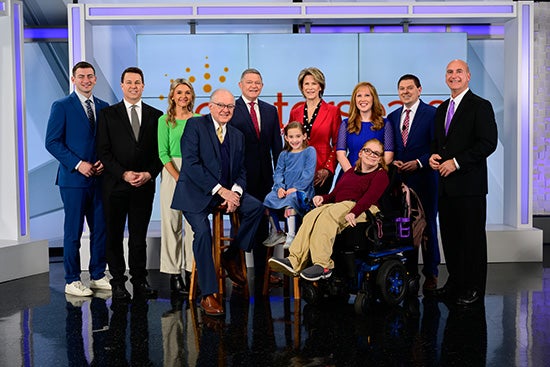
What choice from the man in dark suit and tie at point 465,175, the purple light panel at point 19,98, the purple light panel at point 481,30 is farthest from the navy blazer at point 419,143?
the purple light panel at point 19,98

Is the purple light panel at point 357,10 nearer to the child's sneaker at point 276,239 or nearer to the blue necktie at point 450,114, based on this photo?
the blue necktie at point 450,114

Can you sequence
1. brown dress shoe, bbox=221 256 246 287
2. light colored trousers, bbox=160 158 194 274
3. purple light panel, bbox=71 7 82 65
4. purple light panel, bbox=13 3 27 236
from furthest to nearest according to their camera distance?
purple light panel, bbox=71 7 82 65
purple light panel, bbox=13 3 27 236
light colored trousers, bbox=160 158 194 274
brown dress shoe, bbox=221 256 246 287

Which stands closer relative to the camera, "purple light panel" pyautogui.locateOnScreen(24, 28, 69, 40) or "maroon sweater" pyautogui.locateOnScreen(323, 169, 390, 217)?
"maroon sweater" pyautogui.locateOnScreen(323, 169, 390, 217)

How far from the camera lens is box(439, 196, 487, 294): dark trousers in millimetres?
5238

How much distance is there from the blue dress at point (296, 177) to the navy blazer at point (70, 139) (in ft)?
4.76

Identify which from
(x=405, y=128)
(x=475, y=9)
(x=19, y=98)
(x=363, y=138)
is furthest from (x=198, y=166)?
(x=475, y=9)

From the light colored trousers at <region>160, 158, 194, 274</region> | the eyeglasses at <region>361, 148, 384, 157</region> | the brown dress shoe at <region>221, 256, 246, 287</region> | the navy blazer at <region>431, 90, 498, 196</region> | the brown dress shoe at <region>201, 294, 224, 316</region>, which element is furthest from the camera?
the light colored trousers at <region>160, 158, 194, 274</region>

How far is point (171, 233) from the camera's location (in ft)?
18.9

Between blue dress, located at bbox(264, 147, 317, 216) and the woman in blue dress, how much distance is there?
332 millimetres

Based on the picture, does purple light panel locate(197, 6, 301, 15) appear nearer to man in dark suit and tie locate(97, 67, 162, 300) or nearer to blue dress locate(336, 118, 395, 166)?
man in dark suit and tie locate(97, 67, 162, 300)

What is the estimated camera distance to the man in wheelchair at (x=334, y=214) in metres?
4.95

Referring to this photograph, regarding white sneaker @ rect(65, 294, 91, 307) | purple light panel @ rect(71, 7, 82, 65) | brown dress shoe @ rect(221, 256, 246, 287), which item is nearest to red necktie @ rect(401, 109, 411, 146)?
brown dress shoe @ rect(221, 256, 246, 287)

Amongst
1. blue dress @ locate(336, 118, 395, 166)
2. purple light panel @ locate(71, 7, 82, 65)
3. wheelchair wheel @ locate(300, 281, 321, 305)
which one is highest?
purple light panel @ locate(71, 7, 82, 65)

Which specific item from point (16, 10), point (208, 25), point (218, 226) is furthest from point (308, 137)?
point (16, 10)
